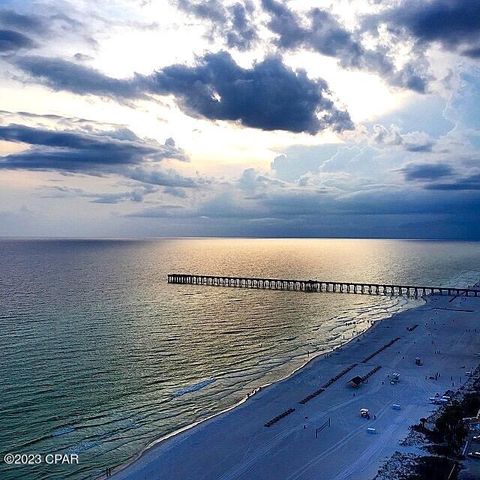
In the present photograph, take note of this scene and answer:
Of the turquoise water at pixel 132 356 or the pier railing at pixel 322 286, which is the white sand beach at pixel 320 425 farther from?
the pier railing at pixel 322 286

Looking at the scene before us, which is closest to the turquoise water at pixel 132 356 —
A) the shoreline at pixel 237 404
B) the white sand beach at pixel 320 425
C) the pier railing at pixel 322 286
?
the shoreline at pixel 237 404

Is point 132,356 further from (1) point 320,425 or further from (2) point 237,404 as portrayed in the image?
(1) point 320,425

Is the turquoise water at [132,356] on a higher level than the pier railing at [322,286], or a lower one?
lower

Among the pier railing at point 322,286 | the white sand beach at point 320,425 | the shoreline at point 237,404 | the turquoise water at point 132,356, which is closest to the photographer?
the white sand beach at point 320,425

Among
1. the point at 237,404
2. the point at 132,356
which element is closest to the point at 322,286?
the point at 132,356

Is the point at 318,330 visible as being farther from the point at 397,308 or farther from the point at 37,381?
the point at 37,381

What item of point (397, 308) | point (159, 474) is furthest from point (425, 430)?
point (397, 308)

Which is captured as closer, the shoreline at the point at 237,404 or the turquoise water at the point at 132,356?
the shoreline at the point at 237,404

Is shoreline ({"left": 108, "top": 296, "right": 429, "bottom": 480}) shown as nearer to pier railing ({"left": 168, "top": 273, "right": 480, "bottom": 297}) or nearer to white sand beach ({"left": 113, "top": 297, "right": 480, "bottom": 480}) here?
white sand beach ({"left": 113, "top": 297, "right": 480, "bottom": 480})
